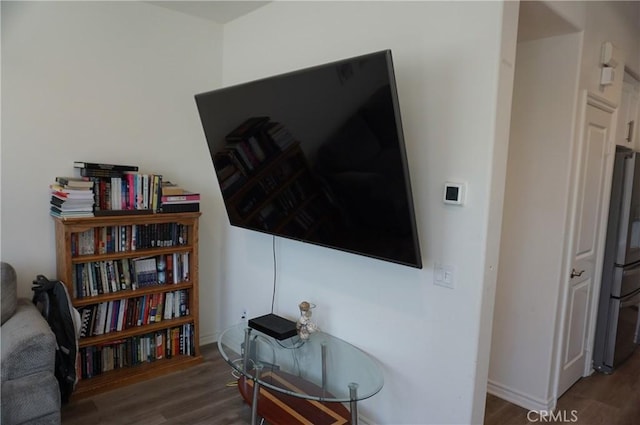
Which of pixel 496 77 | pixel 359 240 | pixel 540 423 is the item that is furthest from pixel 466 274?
pixel 540 423

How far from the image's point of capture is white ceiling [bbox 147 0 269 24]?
2850 mm

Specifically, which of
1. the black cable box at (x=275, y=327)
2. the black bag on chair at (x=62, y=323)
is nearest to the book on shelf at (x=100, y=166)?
the black bag on chair at (x=62, y=323)

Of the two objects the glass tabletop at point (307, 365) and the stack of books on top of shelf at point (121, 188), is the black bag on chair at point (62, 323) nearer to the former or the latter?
the stack of books on top of shelf at point (121, 188)

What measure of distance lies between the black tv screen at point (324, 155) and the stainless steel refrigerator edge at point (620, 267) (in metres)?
2.03

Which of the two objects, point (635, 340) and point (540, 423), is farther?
point (635, 340)

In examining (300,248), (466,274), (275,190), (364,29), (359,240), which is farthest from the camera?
(300,248)

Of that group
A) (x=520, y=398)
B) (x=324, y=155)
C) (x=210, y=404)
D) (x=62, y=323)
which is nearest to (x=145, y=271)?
(x=62, y=323)

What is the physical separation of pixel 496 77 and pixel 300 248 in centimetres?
153

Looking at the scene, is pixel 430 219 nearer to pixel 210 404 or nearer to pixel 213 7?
pixel 210 404

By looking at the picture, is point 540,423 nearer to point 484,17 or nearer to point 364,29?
point 484,17

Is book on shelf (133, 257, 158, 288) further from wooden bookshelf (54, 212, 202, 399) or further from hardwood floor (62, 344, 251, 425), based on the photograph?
hardwood floor (62, 344, 251, 425)

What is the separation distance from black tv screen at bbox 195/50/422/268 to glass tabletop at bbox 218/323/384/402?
63cm

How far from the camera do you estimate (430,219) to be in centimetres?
196

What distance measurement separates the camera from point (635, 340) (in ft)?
11.2
